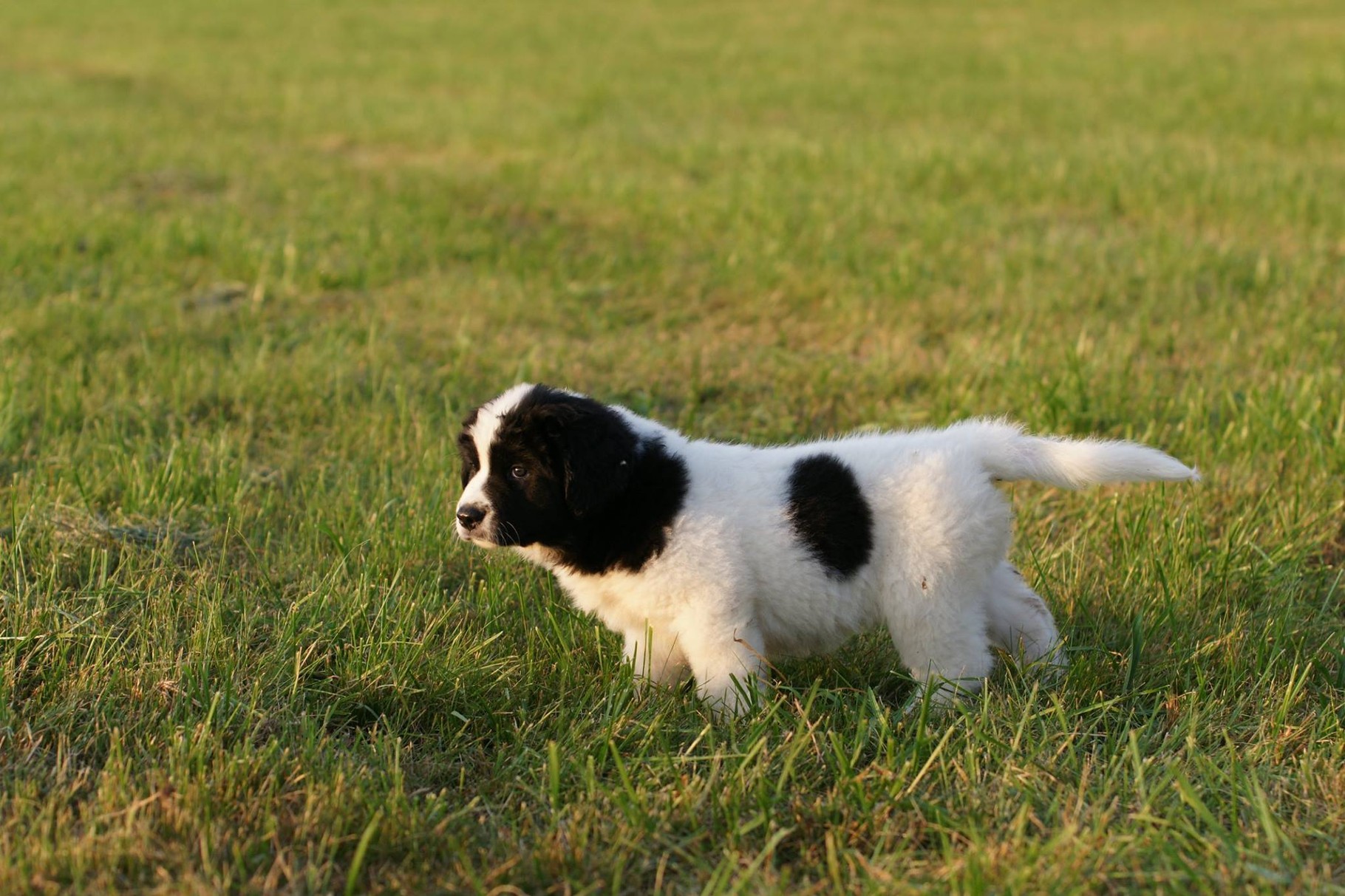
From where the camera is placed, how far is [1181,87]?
17.0 m

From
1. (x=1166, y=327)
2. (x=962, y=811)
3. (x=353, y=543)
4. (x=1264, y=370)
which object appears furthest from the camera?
(x=1166, y=327)

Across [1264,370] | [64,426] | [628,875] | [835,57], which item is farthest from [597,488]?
[835,57]

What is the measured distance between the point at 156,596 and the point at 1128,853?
9.64 feet

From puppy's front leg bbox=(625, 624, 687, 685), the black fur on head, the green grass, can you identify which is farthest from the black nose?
puppy's front leg bbox=(625, 624, 687, 685)

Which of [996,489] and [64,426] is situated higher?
[996,489]

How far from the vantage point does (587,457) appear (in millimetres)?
3732

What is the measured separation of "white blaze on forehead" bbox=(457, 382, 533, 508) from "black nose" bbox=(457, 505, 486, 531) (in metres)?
0.02

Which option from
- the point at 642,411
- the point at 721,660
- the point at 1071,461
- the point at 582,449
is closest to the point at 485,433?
the point at 582,449

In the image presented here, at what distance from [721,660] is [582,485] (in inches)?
24.8

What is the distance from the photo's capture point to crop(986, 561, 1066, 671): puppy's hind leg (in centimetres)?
412

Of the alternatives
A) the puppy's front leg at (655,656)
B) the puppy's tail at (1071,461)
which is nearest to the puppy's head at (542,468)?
the puppy's front leg at (655,656)

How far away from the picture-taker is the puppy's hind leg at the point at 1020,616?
4.12 metres

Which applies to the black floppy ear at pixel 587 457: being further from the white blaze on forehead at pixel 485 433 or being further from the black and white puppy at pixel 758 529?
the white blaze on forehead at pixel 485 433

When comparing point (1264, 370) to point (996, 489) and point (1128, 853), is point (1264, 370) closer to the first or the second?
point (996, 489)
